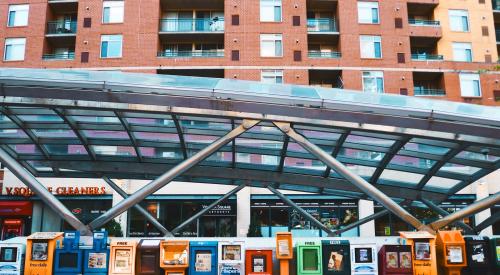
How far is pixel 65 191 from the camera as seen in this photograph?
28.0 meters

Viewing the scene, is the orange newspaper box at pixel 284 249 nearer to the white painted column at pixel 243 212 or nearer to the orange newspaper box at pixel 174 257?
the orange newspaper box at pixel 174 257

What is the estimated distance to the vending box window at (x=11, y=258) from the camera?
9664 millimetres

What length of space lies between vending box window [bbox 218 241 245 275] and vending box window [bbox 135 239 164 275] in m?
1.21

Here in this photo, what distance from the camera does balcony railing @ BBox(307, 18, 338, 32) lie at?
1329 inches

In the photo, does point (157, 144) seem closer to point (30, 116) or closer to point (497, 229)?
point (30, 116)

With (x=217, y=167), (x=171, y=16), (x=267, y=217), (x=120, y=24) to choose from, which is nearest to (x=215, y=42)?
(x=171, y=16)

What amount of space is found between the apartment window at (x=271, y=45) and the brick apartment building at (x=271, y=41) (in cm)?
6

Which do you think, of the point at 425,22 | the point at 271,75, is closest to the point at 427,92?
the point at 425,22

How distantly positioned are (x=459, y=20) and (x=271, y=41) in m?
13.3

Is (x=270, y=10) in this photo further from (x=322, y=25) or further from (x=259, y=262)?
(x=259, y=262)

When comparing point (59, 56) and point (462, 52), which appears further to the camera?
point (462, 52)

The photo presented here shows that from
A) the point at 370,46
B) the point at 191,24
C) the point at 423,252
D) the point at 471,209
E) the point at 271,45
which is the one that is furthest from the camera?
the point at 191,24

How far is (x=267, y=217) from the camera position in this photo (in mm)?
27891

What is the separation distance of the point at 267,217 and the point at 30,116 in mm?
17719
